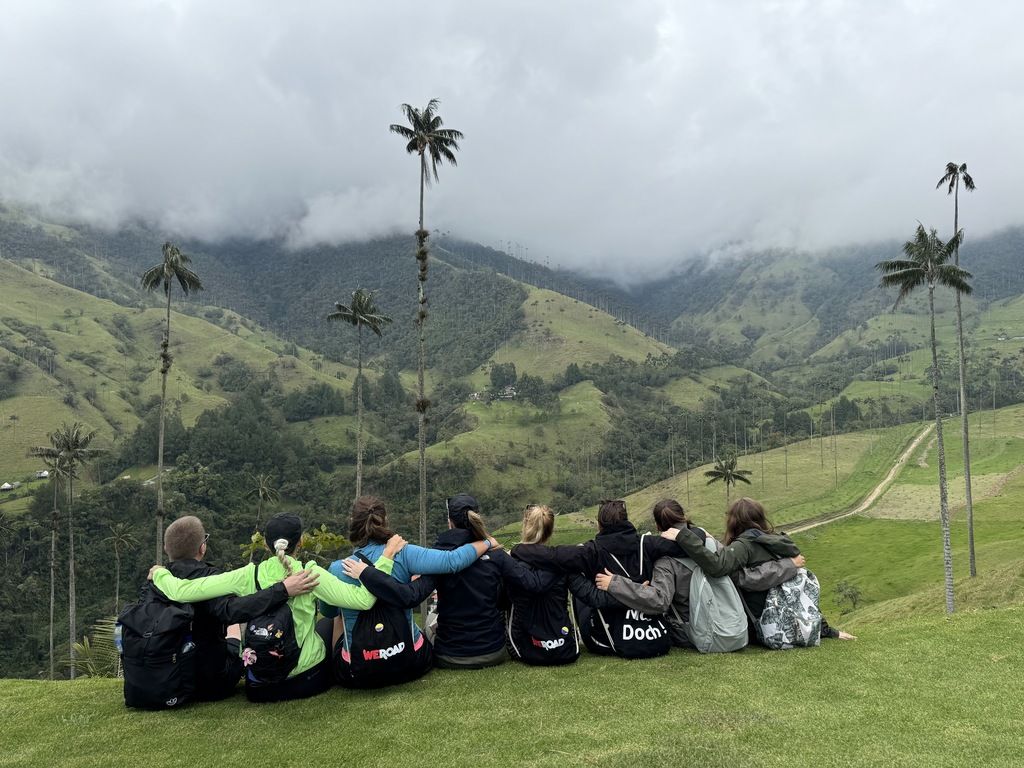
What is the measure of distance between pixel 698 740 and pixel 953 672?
4156mm

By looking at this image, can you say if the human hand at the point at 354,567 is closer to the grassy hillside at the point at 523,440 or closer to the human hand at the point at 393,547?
the human hand at the point at 393,547

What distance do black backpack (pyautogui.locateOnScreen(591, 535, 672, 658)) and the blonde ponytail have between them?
412cm

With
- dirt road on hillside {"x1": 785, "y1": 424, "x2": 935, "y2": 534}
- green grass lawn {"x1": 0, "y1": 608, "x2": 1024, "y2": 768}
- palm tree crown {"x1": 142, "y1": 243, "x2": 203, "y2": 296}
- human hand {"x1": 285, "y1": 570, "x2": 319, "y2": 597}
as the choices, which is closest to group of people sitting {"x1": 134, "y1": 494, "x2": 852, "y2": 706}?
human hand {"x1": 285, "y1": 570, "x2": 319, "y2": 597}

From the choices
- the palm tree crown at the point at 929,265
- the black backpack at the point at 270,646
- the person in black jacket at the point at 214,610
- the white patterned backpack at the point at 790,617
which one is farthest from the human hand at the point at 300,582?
the palm tree crown at the point at 929,265

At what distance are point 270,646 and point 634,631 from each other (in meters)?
4.69

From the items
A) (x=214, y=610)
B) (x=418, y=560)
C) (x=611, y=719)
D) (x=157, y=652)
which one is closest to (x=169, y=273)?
(x=157, y=652)

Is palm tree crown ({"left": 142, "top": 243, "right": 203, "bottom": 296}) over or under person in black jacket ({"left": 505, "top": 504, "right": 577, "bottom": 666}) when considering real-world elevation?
over

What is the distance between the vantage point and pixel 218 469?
138 meters

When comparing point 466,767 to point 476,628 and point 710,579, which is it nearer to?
point 476,628

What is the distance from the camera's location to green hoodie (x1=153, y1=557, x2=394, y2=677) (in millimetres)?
6715

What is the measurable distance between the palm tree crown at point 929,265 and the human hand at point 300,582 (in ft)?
98.3

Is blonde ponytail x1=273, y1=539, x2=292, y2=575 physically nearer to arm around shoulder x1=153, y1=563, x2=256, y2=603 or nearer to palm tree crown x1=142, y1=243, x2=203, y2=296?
arm around shoulder x1=153, y1=563, x2=256, y2=603

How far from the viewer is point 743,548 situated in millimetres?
8227

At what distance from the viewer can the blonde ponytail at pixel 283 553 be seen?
6.84m
